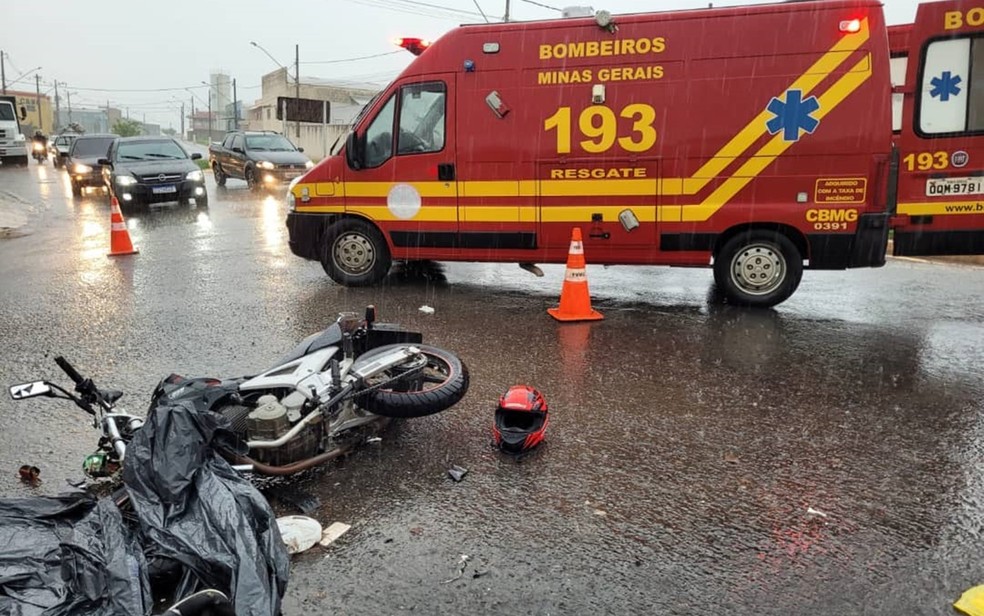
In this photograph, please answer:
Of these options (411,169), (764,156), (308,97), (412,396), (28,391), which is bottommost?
(412,396)

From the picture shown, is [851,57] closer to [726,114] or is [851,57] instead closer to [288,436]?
[726,114]

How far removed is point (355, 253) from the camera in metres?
8.59

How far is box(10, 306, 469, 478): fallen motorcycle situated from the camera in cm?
324

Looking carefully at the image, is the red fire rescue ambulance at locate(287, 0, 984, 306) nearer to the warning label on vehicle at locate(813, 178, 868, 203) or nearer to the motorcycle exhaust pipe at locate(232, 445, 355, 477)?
the warning label on vehicle at locate(813, 178, 868, 203)

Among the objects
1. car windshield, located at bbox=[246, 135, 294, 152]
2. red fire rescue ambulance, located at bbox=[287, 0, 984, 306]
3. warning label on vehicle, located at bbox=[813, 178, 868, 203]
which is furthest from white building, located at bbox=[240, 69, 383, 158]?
warning label on vehicle, located at bbox=[813, 178, 868, 203]

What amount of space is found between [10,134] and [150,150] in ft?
60.0

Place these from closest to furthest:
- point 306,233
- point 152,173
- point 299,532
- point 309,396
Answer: point 299,532, point 309,396, point 306,233, point 152,173

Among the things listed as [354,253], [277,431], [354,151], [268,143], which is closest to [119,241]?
[354,253]

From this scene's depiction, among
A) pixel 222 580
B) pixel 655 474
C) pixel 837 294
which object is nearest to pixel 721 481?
pixel 655 474

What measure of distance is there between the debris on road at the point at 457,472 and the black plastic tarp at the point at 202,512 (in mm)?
1225

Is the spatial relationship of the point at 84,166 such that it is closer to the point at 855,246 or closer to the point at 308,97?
the point at 855,246

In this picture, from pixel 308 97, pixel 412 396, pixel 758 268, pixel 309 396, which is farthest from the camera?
pixel 308 97

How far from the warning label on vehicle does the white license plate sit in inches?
28.7

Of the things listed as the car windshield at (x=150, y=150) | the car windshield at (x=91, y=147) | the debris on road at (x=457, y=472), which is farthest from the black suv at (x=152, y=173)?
the debris on road at (x=457, y=472)
